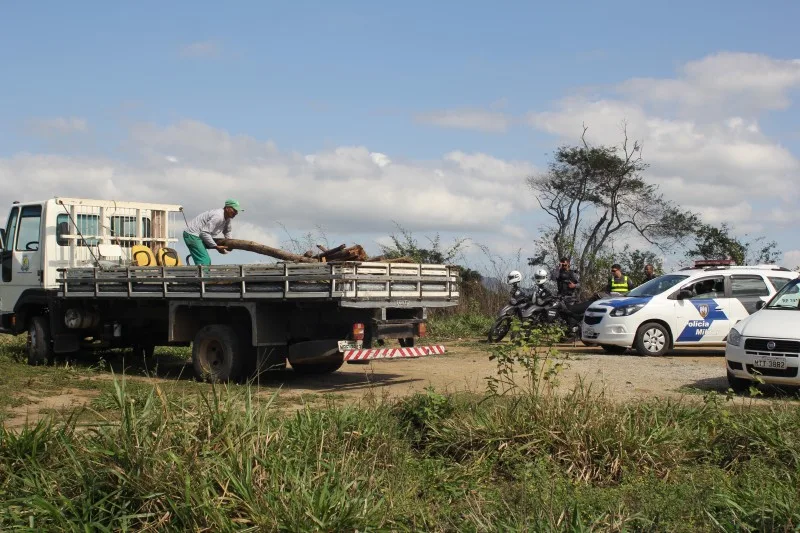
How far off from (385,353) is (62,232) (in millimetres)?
6473

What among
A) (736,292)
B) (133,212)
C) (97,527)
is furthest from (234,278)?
(736,292)

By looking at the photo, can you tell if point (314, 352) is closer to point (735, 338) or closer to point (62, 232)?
point (735, 338)

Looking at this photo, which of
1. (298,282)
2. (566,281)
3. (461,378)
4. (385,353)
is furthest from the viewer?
(566,281)

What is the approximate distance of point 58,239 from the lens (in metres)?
15.0

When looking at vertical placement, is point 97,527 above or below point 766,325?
below

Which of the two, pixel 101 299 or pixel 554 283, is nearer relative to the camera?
pixel 101 299

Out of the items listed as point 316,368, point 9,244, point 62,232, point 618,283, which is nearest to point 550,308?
point 618,283

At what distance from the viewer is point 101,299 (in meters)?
14.5

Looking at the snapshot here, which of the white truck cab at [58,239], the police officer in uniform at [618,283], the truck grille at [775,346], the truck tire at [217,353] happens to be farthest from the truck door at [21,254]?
the police officer in uniform at [618,283]

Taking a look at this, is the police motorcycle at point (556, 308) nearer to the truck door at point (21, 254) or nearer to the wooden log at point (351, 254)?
the wooden log at point (351, 254)

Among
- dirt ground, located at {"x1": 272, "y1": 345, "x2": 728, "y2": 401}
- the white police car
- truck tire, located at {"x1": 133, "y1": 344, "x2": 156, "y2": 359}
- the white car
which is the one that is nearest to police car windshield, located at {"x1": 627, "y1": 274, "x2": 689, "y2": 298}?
the white police car

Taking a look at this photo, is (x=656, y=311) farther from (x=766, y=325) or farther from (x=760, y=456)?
(x=760, y=456)

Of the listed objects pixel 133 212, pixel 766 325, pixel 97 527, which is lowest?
pixel 97 527

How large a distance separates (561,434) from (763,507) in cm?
193
